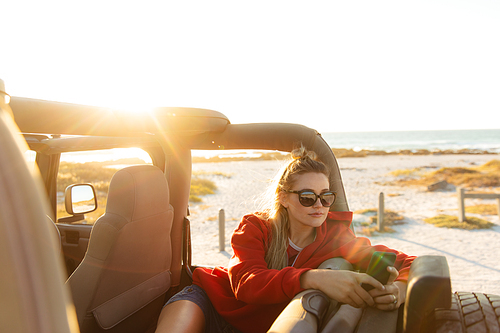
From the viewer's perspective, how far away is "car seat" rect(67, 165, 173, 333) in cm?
215

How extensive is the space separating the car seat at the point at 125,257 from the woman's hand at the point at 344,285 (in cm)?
118

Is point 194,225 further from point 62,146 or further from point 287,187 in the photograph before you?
point 287,187

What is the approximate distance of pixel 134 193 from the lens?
2.28 m

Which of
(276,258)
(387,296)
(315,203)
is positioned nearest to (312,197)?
(315,203)

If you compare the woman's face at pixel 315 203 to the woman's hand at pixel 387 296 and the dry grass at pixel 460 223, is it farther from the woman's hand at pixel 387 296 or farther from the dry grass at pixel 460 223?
the dry grass at pixel 460 223

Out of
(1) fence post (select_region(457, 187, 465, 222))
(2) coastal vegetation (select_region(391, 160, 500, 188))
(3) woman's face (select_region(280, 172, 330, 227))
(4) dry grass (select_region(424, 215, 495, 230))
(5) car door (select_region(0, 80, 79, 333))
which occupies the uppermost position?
(5) car door (select_region(0, 80, 79, 333))

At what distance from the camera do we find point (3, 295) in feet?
1.70

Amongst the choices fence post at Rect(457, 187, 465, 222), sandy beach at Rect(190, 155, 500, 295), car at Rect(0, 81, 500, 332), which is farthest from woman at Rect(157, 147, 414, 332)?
fence post at Rect(457, 187, 465, 222)

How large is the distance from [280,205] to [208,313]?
859 mm

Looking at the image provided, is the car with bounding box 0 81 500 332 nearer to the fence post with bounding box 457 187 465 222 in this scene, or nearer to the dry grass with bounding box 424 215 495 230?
the fence post with bounding box 457 187 465 222

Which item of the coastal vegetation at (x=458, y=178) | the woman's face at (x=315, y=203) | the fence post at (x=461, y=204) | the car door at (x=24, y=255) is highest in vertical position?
the car door at (x=24, y=255)

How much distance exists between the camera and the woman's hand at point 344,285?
1.56 meters

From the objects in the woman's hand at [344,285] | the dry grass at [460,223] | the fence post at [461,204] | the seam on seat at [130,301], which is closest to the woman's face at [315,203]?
the woman's hand at [344,285]

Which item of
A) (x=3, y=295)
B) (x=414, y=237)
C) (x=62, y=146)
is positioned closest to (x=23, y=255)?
(x=3, y=295)
